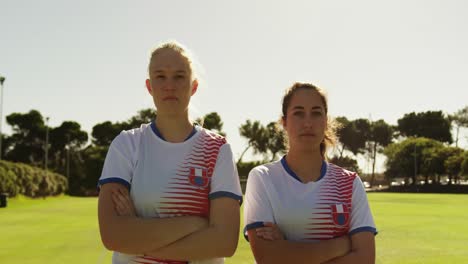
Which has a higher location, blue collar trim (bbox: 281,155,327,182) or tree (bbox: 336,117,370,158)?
tree (bbox: 336,117,370,158)

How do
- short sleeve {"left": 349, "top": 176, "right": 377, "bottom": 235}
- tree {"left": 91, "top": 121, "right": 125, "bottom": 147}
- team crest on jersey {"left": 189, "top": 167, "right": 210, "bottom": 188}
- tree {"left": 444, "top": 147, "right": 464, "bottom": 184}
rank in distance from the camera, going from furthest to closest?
tree {"left": 91, "top": 121, "right": 125, "bottom": 147}, tree {"left": 444, "top": 147, "right": 464, "bottom": 184}, short sleeve {"left": 349, "top": 176, "right": 377, "bottom": 235}, team crest on jersey {"left": 189, "top": 167, "right": 210, "bottom": 188}

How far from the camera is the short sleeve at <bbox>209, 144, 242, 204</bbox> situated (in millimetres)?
3463

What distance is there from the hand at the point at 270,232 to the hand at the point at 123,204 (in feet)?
2.78

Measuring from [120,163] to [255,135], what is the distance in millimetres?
103641

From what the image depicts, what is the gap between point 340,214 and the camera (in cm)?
367

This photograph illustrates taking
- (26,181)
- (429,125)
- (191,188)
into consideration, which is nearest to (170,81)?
(191,188)

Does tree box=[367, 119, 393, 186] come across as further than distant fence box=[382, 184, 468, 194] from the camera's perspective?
Yes

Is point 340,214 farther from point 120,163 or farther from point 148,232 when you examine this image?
point 120,163

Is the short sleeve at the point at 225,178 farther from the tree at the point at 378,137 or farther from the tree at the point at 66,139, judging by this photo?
the tree at the point at 378,137

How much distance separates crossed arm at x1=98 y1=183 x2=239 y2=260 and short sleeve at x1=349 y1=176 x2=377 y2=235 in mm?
841

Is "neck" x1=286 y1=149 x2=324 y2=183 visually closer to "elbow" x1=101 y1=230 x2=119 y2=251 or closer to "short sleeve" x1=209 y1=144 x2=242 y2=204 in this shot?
"short sleeve" x1=209 y1=144 x2=242 y2=204

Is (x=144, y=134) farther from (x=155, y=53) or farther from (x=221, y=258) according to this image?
(x=221, y=258)

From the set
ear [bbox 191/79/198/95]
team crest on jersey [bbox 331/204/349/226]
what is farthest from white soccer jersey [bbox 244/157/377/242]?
ear [bbox 191/79/198/95]

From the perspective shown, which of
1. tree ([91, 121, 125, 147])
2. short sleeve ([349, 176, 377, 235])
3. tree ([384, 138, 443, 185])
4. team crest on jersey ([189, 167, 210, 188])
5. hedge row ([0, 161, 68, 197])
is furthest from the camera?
tree ([91, 121, 125, 147])
